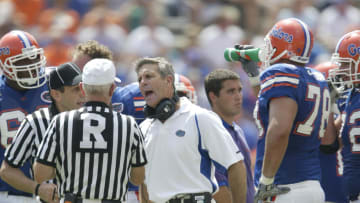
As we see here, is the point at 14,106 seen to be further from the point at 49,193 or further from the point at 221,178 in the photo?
the point at 221,178

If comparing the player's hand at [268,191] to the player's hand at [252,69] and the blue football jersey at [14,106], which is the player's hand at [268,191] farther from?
the blue football jersey at [14,106]

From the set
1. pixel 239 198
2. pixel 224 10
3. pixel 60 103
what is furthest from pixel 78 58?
pixel 224 10

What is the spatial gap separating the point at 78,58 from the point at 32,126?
1612mm

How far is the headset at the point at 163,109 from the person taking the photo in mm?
5102

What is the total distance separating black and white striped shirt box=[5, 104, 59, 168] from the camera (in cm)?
500

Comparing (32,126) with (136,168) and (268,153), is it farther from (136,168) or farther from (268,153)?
(268,153)

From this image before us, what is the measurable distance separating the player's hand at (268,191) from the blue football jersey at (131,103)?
1.61 metres

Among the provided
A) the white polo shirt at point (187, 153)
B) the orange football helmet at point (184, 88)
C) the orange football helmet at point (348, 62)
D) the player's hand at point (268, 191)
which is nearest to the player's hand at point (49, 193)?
the white polo shirt at point (187, 153)

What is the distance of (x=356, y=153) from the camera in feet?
18.5

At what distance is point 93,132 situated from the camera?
4.54m

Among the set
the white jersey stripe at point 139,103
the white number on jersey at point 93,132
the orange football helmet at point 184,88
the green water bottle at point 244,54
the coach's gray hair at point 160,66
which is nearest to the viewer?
the white number on jersey at point 93,132

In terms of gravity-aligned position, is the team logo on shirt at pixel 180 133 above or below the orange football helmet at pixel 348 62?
below

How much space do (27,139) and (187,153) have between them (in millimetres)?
1178

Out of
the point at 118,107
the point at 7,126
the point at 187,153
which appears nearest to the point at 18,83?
the point at 7,126
